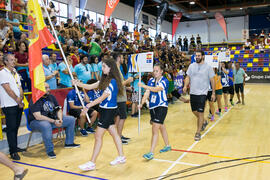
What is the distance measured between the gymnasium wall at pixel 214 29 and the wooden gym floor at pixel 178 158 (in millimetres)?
26029

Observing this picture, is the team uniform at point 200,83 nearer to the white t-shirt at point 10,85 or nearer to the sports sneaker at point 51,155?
the sports sneaker at point 51,155

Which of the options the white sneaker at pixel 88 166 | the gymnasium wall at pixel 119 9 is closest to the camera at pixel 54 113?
the white sneaker at pixel 88 166

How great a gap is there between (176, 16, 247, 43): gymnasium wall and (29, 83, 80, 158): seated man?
28702 millimetres

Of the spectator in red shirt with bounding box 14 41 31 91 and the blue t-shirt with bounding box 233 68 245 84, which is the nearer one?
the spectator in red shirt with bounding box 14 41 31 91

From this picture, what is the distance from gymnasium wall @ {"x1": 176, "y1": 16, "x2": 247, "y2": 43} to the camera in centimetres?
2977

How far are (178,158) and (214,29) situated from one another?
29.8 m

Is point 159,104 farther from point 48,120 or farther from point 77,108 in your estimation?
point 77,108

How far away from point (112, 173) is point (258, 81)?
70.5ft

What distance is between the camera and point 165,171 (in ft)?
12.1

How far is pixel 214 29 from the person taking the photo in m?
31.2

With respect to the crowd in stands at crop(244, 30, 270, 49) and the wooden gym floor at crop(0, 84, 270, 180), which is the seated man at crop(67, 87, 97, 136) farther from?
the crowd in stands at crop(244, 30, 270, 49)

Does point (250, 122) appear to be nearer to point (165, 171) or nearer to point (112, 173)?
point (165, 171)

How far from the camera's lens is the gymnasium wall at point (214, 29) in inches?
1172

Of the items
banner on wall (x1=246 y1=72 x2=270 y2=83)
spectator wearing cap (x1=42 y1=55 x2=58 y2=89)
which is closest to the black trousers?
spectator wearing cap (x1=42 y1=55 x2=58 y2=89)
